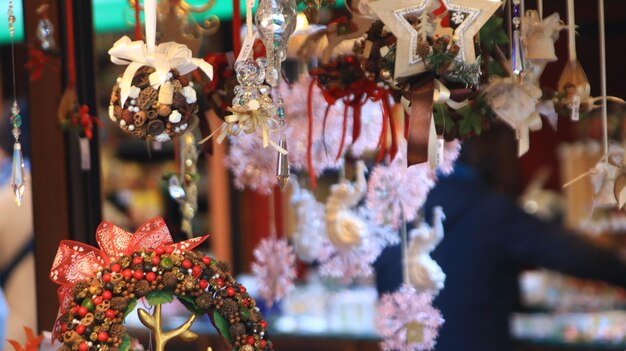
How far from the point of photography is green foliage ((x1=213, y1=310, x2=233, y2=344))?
1206 millimetres

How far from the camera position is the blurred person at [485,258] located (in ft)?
A: 7.65

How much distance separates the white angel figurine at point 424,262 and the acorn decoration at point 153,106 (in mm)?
671

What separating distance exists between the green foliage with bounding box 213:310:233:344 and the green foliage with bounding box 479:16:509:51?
1.89 ft

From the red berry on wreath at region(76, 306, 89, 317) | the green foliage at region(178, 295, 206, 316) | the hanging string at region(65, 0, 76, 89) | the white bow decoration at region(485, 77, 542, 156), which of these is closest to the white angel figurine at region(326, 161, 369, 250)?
the white bow decoration at region(485, 77, 542, 156)

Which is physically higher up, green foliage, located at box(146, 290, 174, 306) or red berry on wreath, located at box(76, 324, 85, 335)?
green foliage, located at box(146, 290, 174, 306)

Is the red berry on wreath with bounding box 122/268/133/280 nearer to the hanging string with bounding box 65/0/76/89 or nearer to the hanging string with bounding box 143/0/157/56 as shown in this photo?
the hanging string with bounding box 143/0/157/56

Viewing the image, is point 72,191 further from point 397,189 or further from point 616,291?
point 616,291

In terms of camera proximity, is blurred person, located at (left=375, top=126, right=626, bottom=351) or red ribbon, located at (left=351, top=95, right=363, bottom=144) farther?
blurred person, located at (left=375, top=126, right=626, bottom=351)

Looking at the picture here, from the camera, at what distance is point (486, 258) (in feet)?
8.28

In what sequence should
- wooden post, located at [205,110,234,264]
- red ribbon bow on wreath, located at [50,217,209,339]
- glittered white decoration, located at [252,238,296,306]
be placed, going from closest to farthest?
red ribbon bow on wreath, located at [50,217,209,339], glittered white decoration, located at [252,238,296,306], wooden post, located at [205,110,234,264]

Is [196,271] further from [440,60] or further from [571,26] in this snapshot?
[571,26]

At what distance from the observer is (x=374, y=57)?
4.36 feet

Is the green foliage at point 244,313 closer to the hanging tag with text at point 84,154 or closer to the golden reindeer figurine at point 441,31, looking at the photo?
the golden reindeer figurine at point 441,31

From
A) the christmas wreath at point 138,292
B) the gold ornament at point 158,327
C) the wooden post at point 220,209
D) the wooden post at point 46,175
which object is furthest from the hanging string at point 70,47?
the wooden post at point 220,209
